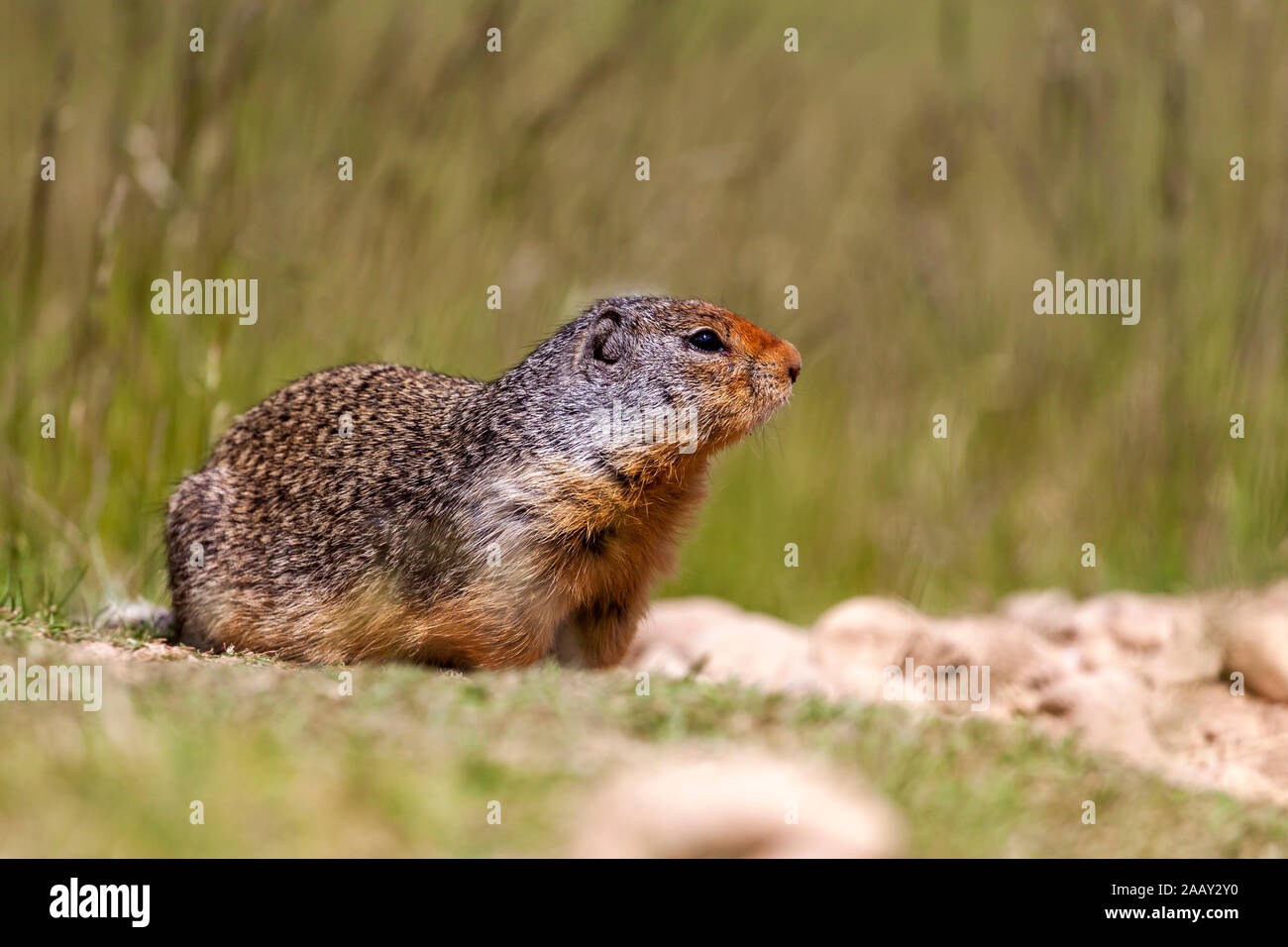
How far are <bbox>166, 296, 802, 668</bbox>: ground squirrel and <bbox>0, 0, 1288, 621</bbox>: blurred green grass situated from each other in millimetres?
831

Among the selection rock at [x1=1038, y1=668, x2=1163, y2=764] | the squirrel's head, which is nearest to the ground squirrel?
the squirrel's head

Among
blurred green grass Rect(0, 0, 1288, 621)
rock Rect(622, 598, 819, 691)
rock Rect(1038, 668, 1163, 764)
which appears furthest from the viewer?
blurred green grass Rect(0, 0, 1288, 621)

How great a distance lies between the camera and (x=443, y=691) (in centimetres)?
370

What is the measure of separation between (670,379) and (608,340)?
0.38 meters

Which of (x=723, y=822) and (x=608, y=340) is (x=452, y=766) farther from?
(x=608, y=340)

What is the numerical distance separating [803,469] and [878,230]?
1.77 metres

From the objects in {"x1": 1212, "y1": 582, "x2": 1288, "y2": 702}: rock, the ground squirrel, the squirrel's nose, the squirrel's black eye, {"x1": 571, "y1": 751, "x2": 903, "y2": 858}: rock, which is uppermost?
the squirrel's black eye

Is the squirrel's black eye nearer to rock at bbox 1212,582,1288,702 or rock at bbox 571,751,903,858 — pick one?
rock at bbox 1212,582,1288,702

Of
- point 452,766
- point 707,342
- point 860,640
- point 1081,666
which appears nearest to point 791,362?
point 707,342

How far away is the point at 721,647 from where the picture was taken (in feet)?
19.9

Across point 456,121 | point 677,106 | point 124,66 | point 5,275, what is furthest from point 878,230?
point 5,275

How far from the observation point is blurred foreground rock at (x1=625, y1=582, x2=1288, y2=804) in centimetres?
514

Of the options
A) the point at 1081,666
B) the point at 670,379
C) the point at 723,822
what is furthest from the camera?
the point at 1081,666

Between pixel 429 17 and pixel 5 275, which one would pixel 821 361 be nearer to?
pixel 429 17
